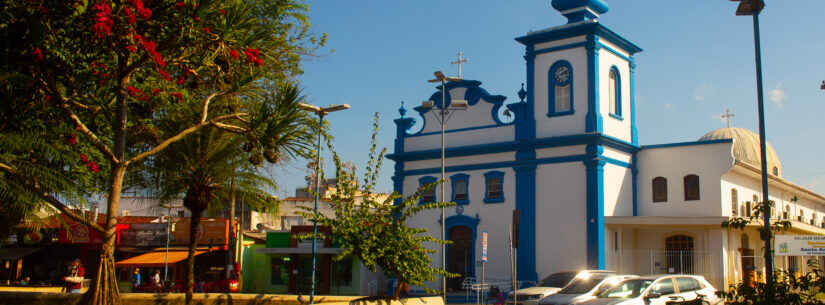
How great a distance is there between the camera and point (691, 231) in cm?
3012

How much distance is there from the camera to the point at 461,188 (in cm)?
3378

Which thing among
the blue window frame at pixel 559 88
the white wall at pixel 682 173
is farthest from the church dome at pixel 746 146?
the blue window frame at pixel 559 88

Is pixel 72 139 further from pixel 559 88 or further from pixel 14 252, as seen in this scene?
pixel 14 252

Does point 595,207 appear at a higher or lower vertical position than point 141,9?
lower

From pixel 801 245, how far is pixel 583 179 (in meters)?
9.27

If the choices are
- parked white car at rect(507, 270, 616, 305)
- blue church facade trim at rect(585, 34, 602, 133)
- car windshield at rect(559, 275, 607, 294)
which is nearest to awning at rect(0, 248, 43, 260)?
parked white car at rect(507, 270, 616, 305)

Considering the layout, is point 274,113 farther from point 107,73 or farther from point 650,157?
point 650,157

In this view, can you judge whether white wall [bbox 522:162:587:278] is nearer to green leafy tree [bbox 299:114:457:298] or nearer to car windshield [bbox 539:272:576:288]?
car windshield [bbox 539:272:576:288]

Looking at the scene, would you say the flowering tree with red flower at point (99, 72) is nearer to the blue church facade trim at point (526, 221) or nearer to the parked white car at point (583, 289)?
the parked white car at point (583, 289)

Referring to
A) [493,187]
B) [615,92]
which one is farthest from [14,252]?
[615,92]

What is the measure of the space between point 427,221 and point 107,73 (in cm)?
2364

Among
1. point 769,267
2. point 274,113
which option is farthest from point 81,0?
point 769,267

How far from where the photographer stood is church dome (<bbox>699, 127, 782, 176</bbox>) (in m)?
44.7

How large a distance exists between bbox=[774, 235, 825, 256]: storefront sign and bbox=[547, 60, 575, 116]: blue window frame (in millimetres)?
10971
